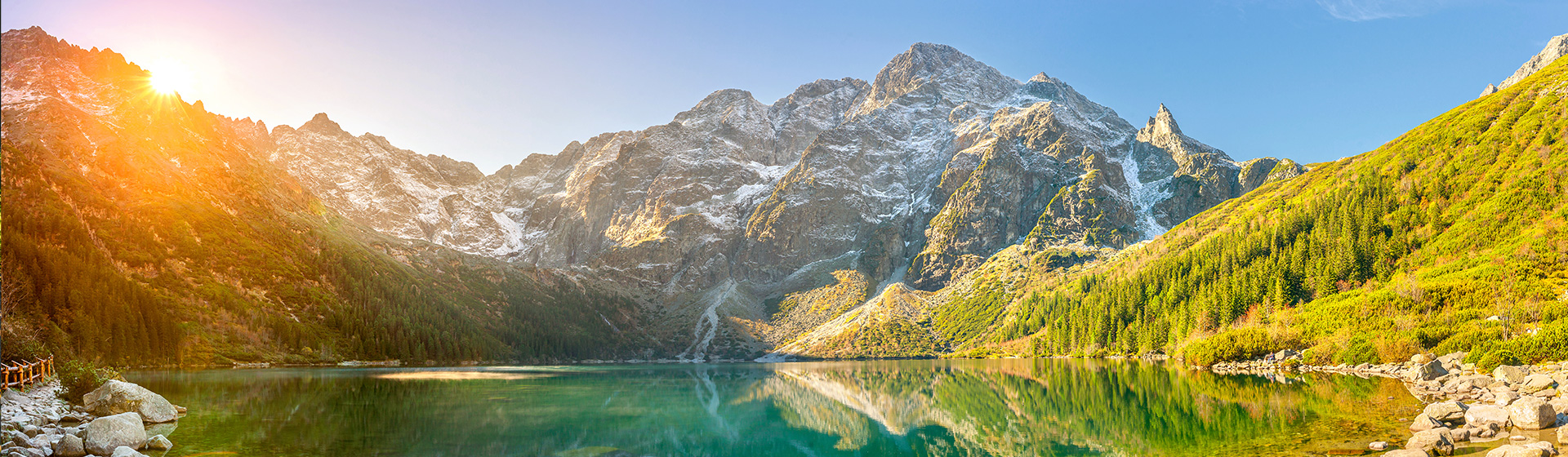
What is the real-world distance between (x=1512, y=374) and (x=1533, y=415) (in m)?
20.8

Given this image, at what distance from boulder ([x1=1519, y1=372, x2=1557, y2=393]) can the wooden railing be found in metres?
88.4

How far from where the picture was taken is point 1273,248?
130 m

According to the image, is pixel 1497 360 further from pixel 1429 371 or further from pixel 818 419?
pixel 818 419

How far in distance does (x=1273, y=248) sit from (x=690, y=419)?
121583 millimetres

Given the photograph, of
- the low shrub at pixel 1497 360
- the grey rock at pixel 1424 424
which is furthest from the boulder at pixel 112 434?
the low shrub at pixel 1497 360

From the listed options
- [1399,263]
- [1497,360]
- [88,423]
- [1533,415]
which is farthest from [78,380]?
[1399,263]

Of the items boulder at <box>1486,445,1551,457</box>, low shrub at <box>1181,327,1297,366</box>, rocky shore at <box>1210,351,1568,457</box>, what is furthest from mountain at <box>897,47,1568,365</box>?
boulder at <box>1486,445,1551,457</box>

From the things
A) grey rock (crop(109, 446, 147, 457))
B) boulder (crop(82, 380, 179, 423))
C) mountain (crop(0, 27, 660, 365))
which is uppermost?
mountain (crop(0, 27, 660, 365))

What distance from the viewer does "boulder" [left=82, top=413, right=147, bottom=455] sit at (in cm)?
3141

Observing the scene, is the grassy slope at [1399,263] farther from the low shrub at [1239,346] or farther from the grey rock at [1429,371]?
the grey rock at [1429,371]

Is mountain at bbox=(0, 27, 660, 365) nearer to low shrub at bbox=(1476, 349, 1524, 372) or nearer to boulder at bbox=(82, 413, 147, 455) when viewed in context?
boulder at bbox=(82, 413, 147, 455)

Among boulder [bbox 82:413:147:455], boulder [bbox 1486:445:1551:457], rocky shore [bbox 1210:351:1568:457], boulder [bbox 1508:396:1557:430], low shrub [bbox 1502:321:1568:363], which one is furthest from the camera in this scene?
low shrub [bbox 1502:321:1568:363]

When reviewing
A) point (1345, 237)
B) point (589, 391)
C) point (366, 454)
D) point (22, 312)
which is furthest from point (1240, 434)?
point (22, 312)

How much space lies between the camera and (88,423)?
112ft
